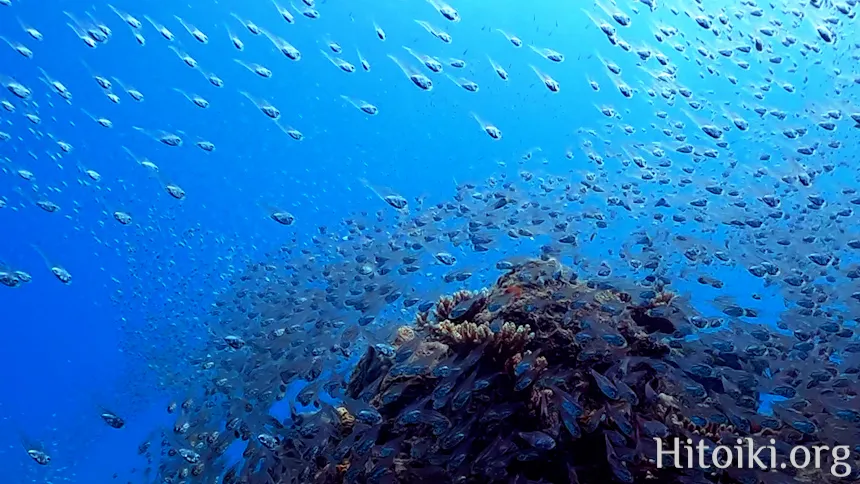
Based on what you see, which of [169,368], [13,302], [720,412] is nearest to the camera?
[720,412]

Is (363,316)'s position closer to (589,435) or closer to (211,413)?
(211,413)

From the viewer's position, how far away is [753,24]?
11812mm

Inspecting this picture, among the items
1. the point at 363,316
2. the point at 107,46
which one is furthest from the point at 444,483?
the point at 107,46

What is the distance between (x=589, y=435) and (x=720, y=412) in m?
1.26

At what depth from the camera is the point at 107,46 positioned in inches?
1572

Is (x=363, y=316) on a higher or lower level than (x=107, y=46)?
higher

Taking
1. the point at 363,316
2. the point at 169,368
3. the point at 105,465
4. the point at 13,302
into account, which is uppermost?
the point at 363,316

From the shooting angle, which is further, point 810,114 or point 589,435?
point 810,114

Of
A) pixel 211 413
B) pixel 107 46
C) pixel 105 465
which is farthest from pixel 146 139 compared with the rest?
pixel 211 413

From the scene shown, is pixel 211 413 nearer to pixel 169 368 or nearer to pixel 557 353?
pixel 557 353

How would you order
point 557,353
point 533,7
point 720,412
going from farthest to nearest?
point 533,7 → point 557,353 → point 720,412

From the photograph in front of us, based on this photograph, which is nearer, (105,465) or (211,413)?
(211,413)

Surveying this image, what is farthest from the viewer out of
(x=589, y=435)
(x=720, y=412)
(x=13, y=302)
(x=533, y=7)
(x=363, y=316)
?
(x=13, y=302)

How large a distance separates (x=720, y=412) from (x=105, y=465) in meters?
50.4
